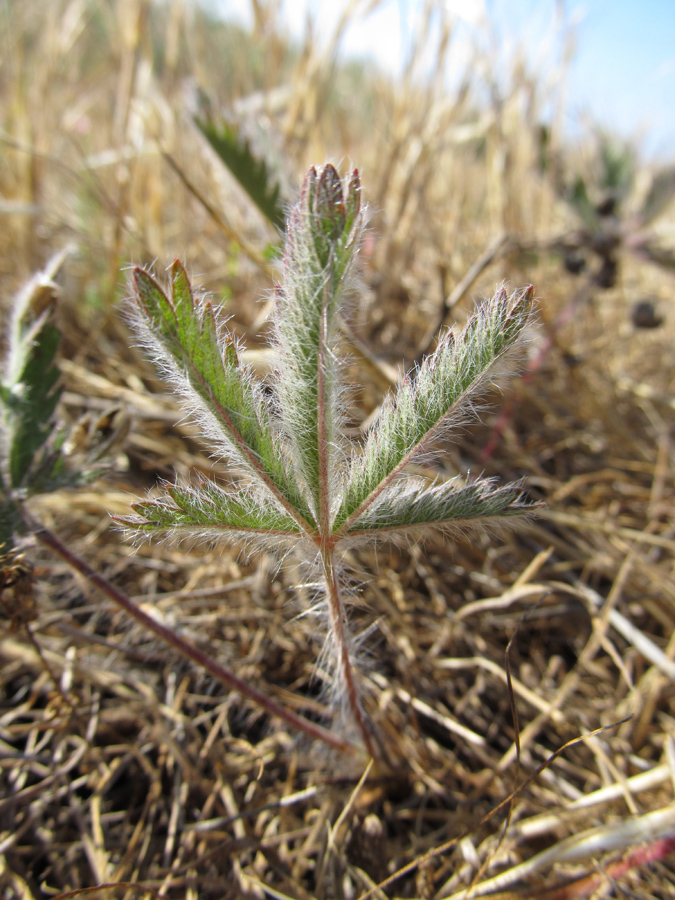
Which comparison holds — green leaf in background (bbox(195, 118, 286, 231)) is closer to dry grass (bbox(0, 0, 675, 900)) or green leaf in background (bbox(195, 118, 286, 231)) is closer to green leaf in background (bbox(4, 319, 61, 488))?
dry grass (bbox(0, 0, 675, 900))

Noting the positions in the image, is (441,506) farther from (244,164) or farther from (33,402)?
(244,164)

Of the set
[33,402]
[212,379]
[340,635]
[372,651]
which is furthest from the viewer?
[372,651]

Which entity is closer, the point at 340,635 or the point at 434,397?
the point at 434,397

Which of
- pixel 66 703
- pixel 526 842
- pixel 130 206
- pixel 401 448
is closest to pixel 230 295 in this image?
pixel 130 206

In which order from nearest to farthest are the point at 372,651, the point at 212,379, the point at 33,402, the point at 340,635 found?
the point at 212,379, the point at 340,635, the point at 33,402, the point at 372,651

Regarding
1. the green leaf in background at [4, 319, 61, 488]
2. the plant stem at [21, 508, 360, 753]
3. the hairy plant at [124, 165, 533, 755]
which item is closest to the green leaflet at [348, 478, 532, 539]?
the hairy plant at [124, 165, 533, 755]

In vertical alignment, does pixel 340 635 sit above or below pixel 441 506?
below

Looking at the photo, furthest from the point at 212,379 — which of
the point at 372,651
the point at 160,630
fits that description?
the point at 372,651
